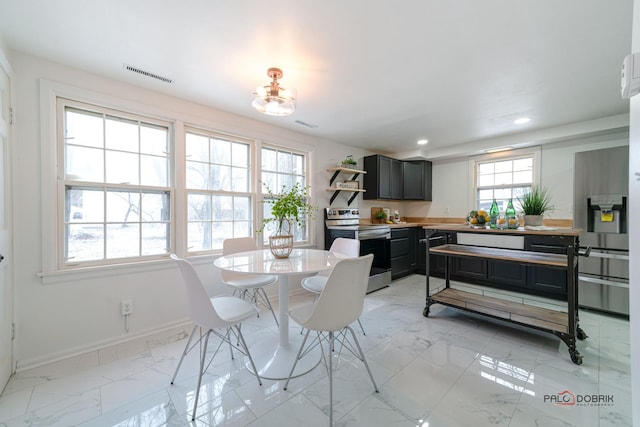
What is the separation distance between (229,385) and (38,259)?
5.84 ft

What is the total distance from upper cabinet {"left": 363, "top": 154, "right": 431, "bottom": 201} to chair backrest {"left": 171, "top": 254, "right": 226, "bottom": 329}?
3.48 metres

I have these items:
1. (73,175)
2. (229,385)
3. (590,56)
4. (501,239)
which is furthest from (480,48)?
(73,175)

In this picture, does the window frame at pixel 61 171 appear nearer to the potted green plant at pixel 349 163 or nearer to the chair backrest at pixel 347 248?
the chair backrest at pixel 347 248

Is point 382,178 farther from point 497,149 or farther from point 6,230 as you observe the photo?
point 6,230

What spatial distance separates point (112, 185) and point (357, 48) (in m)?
2.39

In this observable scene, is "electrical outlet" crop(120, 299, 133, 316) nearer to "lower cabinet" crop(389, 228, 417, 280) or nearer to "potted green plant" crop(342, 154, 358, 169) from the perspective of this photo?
"potted green plant" crop(342, 154, 358, 169)

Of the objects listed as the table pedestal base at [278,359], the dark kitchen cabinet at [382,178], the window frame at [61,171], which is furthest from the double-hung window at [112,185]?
the dark kitchen cabinet at [382,178]

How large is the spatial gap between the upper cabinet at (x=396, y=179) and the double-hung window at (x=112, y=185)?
3.10 metres

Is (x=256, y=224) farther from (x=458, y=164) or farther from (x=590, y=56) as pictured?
(x=458, y=164)

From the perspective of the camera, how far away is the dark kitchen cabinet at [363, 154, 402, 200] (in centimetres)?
448

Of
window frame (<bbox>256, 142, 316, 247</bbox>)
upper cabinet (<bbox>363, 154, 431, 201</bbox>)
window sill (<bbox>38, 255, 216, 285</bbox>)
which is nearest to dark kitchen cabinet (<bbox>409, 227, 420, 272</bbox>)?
upper cabinet (<bbox>363, 154, 431, 201</bbox>)

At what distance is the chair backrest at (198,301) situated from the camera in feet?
4.83

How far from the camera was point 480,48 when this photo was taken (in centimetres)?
185

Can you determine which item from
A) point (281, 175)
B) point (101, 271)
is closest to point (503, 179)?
point (281, 175)
